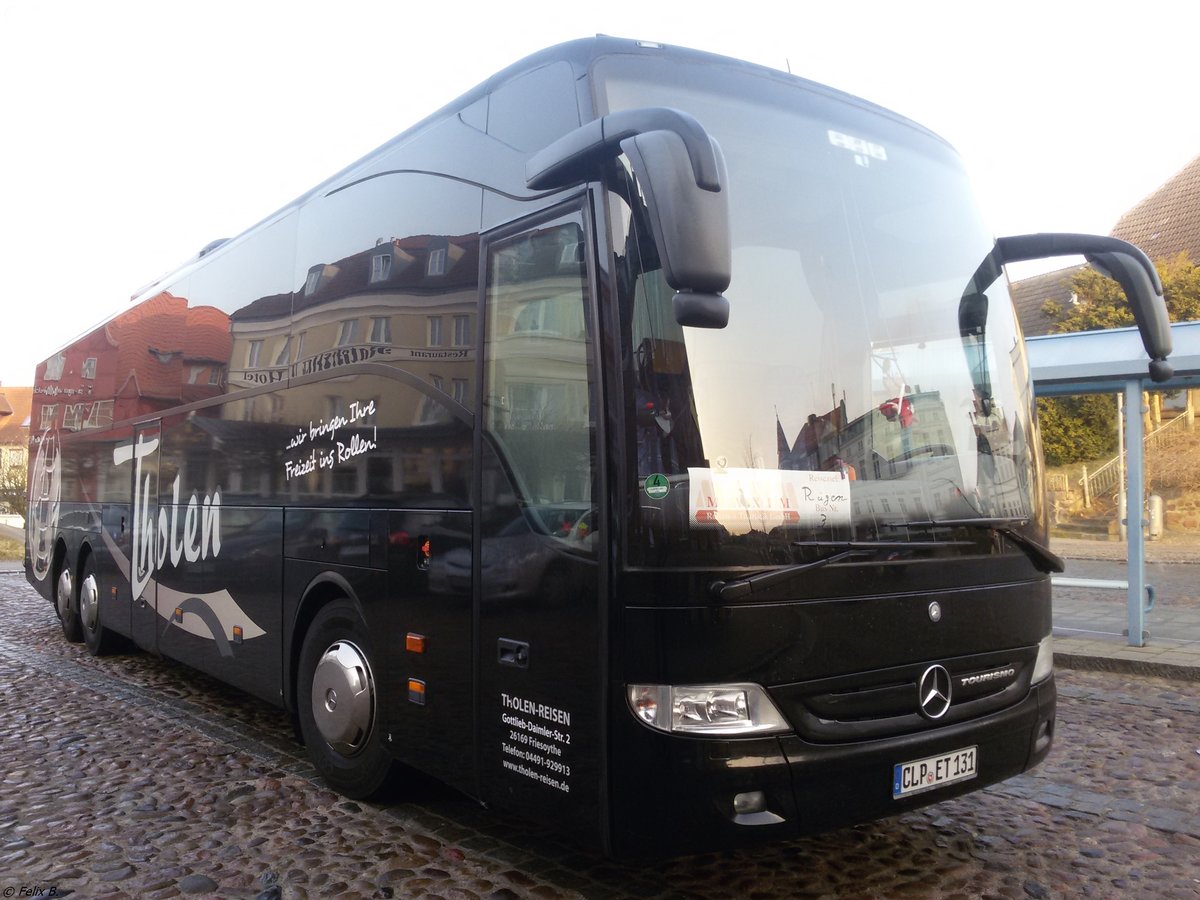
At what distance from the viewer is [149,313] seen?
9297mm

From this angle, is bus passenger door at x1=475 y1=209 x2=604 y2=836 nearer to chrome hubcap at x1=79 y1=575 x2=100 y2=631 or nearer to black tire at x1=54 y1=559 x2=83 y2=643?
chrome hubcap at x1=79 y1=575 x2=100 y2=631

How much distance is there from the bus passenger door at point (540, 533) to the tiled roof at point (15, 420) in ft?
323

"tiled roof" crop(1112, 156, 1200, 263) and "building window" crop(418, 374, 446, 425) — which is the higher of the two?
"tiled roof" crop(1112, 156, 1200, 263)

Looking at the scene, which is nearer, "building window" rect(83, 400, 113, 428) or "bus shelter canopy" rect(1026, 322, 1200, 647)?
"building window" rect(83, 400, 113, 428)

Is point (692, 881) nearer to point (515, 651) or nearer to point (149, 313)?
point (515, 651)

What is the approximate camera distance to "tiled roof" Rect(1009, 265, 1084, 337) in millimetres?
40625

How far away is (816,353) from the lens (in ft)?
13.3

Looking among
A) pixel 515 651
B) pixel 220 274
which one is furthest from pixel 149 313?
pixel 515 651

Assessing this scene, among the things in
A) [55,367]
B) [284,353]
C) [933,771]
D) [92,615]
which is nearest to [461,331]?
[284,353]

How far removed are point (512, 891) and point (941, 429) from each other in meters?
2.52

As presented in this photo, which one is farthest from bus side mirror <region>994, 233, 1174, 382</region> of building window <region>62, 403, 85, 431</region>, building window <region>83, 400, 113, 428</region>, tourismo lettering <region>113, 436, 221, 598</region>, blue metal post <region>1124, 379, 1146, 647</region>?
building window <region>62, 403, 85, 431</region>

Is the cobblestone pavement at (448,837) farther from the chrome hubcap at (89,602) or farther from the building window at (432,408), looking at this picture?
the chrome hubcap at (89,602)

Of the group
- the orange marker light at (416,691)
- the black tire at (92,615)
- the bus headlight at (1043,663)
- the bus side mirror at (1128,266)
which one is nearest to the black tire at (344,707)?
the orange marker light at (416,691)

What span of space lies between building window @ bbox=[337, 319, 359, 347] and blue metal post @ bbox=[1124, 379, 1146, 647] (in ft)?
25.2
